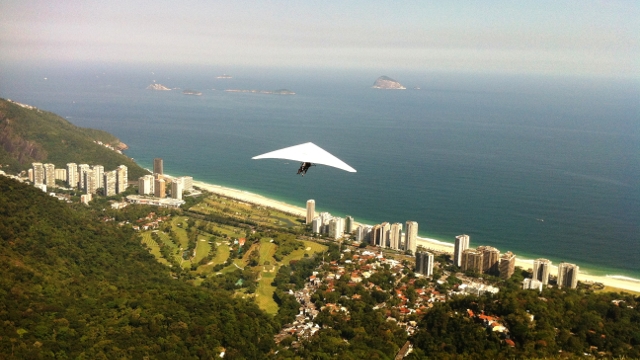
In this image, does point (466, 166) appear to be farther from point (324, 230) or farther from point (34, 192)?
point (34, 192)

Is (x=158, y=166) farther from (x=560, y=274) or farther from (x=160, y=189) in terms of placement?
(x=560, y=274)

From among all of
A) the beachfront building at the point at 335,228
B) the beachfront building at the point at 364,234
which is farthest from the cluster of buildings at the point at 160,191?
the beachfront building at the point at 364,234

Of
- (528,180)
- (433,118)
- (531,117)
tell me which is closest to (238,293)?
(528,180)

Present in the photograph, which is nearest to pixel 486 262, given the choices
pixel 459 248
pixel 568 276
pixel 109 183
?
pixel 459 248

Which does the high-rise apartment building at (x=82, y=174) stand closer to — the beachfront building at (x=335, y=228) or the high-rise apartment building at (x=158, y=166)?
the high-rise apartment building at (x=158, y=166)

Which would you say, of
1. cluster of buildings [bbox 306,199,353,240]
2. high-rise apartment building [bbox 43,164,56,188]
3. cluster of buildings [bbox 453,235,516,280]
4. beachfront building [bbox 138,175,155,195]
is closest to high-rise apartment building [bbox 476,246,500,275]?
cluster of buildings [bbox 453,235,516,280]

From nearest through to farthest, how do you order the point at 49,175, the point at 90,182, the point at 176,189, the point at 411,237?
1. the point at 411,237
2. the point at 176,189
3. the point at 90,182
4. the point at 49,175
